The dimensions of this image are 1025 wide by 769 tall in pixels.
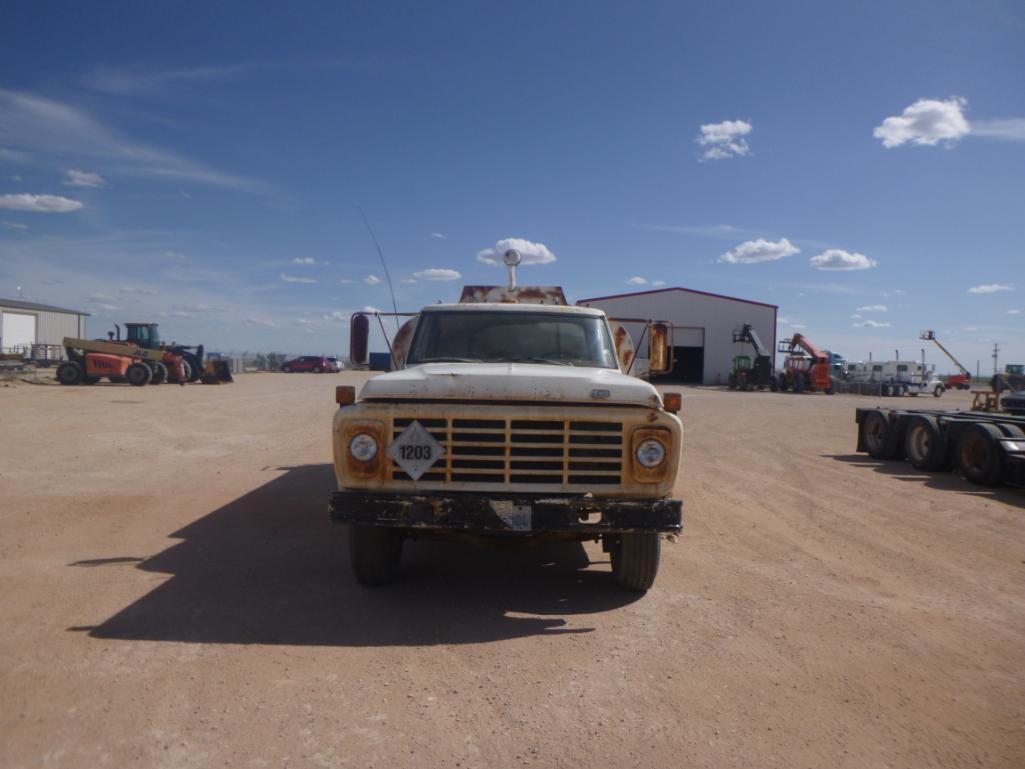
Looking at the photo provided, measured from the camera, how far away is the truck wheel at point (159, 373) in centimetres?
3158

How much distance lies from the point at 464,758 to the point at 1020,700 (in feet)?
9.40

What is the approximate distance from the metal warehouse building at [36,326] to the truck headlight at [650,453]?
5008 cm

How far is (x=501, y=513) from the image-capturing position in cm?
468

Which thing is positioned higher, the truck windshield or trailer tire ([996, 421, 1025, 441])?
the truck windshield

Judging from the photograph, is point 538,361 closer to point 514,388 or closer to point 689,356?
point 514,388

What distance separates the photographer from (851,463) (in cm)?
1266

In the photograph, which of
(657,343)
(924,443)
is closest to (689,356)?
(924,443)

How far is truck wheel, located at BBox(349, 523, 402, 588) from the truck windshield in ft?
4.95

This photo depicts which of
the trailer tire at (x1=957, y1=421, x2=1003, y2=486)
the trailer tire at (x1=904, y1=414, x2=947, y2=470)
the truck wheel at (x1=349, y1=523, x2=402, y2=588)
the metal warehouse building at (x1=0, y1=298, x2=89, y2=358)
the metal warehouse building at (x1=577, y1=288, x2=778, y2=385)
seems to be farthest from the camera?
the metal warehouse building at (x1=0, y1=298, x2=89, y2=358)

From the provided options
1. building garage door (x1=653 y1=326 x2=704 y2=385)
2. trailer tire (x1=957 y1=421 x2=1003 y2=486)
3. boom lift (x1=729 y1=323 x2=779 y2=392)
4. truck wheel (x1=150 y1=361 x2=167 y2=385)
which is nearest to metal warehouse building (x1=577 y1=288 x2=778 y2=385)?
building garage door (x1=653 y1=326 x2=704 y2=385)

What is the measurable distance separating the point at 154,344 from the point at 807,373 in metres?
32.2

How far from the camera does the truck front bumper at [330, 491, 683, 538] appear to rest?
4.68m

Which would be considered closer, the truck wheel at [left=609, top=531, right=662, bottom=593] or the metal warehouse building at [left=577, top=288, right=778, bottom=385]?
the truck wheel at [left=609, top=531, right=662, bottom=593]

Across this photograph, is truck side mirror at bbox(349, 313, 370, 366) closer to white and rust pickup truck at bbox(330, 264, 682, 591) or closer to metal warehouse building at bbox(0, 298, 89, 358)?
white and rust pickup truck at bbox(330, 264, 682, 591)
